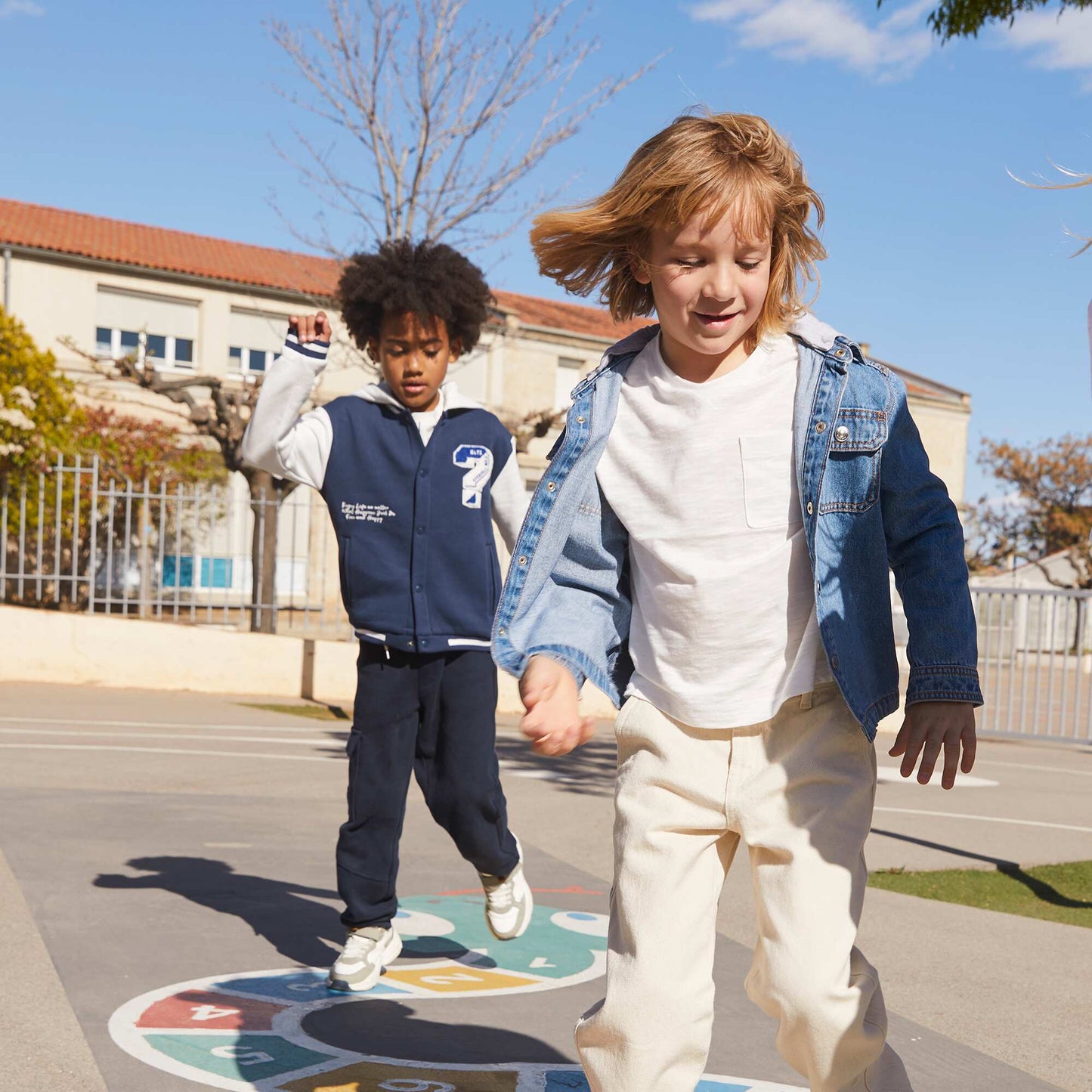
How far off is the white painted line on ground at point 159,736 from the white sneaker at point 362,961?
581 centimetres

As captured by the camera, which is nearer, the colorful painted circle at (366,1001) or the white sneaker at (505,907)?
the colorful painted circle at (366,1001)

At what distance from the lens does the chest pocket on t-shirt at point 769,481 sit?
2.46m

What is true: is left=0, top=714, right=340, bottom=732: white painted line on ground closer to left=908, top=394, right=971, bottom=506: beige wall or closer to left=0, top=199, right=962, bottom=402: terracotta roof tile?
left=0, top=199, right=962, bottom=402: terracotta roof tile

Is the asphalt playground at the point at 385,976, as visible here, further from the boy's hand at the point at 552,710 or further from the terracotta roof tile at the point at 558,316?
the terracotta roof tile at the point at 558,316

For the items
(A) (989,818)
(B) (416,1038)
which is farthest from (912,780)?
(B) (416,1038)

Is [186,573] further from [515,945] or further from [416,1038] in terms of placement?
[416,1038]

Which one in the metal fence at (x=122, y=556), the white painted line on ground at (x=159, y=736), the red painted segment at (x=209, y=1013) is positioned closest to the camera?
the red painted segment at (x=209, y=1013)

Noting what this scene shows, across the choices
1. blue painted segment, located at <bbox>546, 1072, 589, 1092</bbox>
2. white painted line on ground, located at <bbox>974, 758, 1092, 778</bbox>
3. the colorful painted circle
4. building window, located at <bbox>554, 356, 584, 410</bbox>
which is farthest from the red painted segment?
building window, located at <bbox>554, 356, 584, 410</bbox>

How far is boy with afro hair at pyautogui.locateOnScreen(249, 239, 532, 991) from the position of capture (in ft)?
12.9

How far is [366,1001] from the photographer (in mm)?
3770

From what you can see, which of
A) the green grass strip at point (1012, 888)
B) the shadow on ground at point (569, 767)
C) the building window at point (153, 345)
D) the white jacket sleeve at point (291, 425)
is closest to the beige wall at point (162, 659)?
the shadow on ground at point (569, 767)

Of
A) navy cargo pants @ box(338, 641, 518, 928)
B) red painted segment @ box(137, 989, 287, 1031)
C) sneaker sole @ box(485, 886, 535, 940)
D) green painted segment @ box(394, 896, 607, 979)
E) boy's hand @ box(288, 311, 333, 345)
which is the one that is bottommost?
green painted segment @ box(394, 896, 607, 979)

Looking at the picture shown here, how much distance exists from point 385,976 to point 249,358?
26.6 m

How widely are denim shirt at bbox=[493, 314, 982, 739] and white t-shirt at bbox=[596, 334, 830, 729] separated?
0.19 ft
